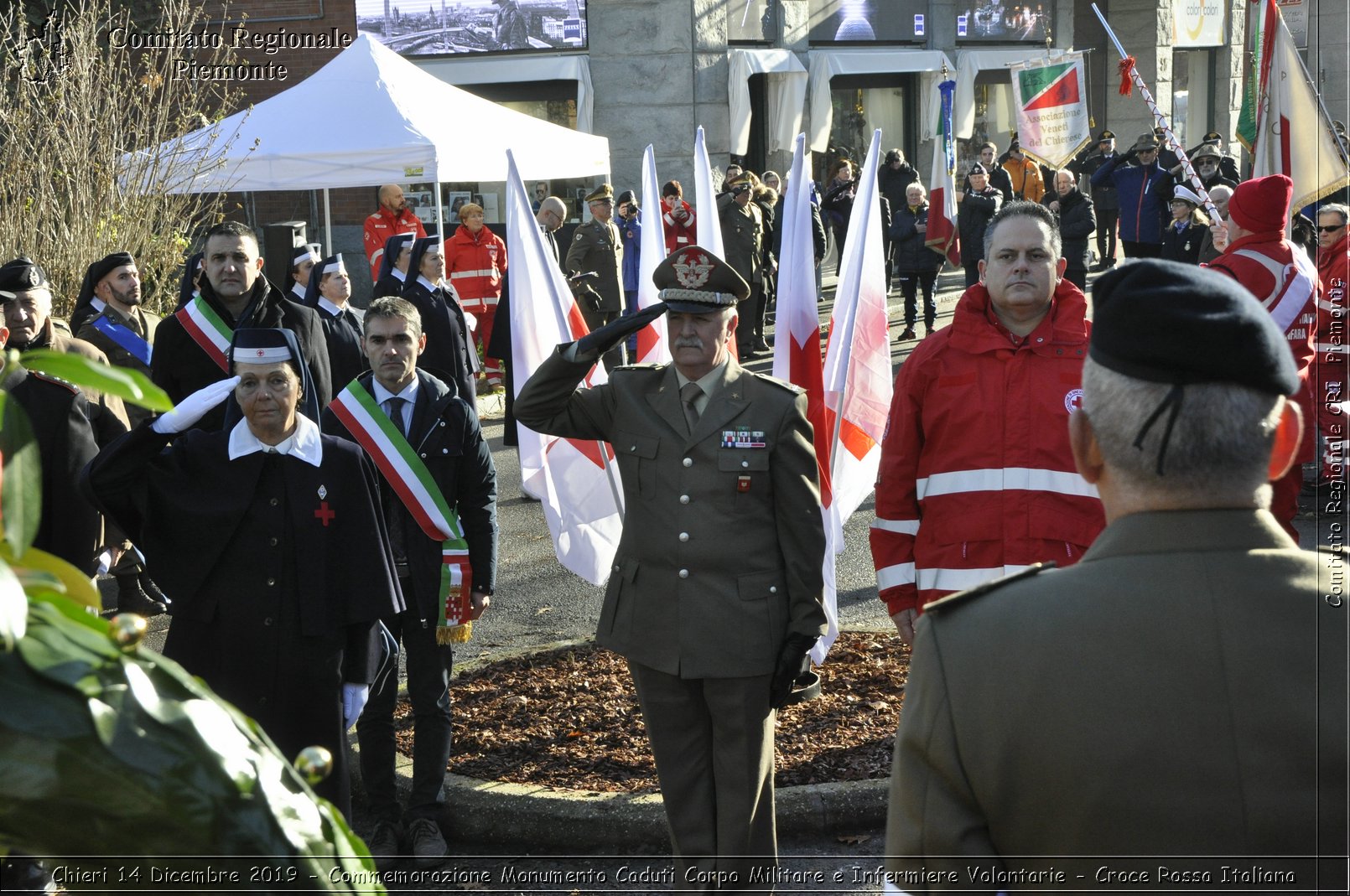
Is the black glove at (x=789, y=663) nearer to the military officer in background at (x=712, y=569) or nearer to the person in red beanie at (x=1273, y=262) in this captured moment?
the military officer in background at (x=712, y=569)

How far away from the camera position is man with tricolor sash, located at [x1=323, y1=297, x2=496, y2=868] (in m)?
5.34

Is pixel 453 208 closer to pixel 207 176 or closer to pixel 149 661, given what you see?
pixel 207 176

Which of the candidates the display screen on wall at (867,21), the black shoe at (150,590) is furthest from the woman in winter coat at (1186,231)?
the black shoe at (150,590)

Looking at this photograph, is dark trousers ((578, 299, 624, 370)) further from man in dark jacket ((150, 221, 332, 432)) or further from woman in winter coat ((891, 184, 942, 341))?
man in dark jacket ((150, 221, 332, 432))

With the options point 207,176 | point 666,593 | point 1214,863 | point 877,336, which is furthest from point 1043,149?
point 1214,863

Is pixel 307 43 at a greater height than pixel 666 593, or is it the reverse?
pixel 307 43

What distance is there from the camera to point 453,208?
21.1m

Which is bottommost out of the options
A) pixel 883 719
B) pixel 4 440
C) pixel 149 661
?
pixel 883 719

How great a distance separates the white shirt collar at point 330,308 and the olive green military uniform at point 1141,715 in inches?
307

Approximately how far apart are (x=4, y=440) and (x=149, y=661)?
279mm

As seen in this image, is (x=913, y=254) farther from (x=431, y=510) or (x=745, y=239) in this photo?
(x=431, y=510)

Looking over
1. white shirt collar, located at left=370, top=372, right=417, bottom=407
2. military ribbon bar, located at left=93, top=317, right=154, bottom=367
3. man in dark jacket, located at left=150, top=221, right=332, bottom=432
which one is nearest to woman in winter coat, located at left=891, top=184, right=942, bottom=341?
military ribbon bar, located at left=93, top=317, right=154, bottom=367

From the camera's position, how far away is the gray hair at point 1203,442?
1.87m

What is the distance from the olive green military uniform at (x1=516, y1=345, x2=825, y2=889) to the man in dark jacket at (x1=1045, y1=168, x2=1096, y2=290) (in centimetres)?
1503
